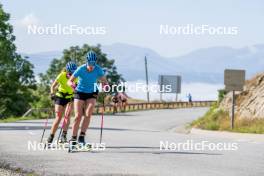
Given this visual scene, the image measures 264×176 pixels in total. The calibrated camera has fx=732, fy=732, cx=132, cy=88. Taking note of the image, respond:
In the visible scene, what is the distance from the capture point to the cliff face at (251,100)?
96.1 ft

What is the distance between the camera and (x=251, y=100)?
101 feet

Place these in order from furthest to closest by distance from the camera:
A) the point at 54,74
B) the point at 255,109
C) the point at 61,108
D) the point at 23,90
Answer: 1. the point at 54,74
2. the point at 23,90
3. the point at 255,109
4. the point at 61,108

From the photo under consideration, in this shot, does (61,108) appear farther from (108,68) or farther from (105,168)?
(108,68)

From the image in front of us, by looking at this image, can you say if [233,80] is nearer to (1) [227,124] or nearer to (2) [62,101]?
(1) [227,124]

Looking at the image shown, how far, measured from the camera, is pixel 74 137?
15.5m

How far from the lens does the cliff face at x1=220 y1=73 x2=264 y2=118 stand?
29302 mm

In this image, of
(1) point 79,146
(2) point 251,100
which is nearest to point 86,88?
(1) point 79,146

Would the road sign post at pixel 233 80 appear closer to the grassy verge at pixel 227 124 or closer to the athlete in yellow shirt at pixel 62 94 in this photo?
the grassy verge at pixel 227 124

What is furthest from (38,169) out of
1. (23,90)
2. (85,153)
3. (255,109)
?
(23,90)

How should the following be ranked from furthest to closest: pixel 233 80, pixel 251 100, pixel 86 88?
1. pixel 251 100
2. pixel 233 80
3. pixel 86 88

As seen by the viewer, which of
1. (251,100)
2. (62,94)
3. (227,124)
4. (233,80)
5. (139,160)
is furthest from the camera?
(251,100)

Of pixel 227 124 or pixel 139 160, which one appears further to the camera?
pixel 227 124

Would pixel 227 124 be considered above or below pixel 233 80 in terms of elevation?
below

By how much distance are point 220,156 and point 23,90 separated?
57388mm
